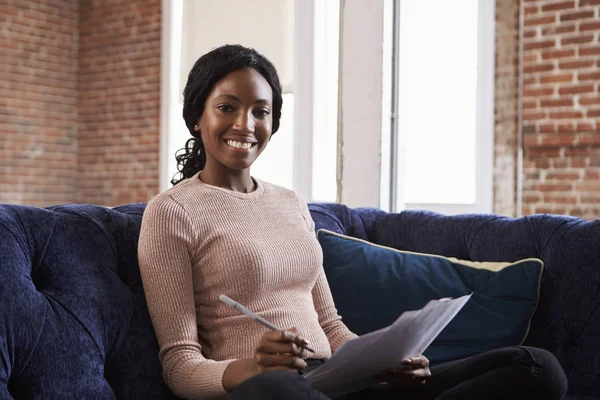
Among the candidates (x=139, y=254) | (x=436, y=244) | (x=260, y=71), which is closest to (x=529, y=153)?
(x=436, y=244)

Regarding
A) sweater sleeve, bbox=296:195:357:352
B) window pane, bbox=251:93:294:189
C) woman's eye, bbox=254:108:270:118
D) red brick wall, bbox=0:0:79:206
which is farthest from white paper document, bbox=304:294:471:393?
red brick wall, bbox=0:0:79:206

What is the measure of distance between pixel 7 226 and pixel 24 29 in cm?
592

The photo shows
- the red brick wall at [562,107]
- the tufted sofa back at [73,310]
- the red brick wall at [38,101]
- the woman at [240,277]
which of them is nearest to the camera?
the tufted sofa back at [73,310]

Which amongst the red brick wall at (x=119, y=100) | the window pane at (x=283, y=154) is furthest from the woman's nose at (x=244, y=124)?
the red brick wall at (x=119, y=100)

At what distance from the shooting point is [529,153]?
518cm

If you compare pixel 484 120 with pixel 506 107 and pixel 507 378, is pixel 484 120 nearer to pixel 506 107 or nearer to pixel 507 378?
pixel 506 107

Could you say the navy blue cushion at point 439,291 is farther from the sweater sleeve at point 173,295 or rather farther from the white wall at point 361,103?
the white wall at point 361,103

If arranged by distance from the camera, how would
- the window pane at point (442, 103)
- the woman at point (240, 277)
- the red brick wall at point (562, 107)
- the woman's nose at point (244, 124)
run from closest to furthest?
the woman at point (240, 277) < the woman's nose at point (244, 124) < the red brick wall at point (562, 107) < the window pane at point (442, 103)

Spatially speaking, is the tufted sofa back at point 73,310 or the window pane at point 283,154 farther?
the window pane at point 283,154

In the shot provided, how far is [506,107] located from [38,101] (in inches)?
168

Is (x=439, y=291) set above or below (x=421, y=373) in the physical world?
above

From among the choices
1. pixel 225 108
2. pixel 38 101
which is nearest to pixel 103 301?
pixel 225 108

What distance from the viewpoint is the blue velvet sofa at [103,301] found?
1376 millimetres

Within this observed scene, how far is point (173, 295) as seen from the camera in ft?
4.85
